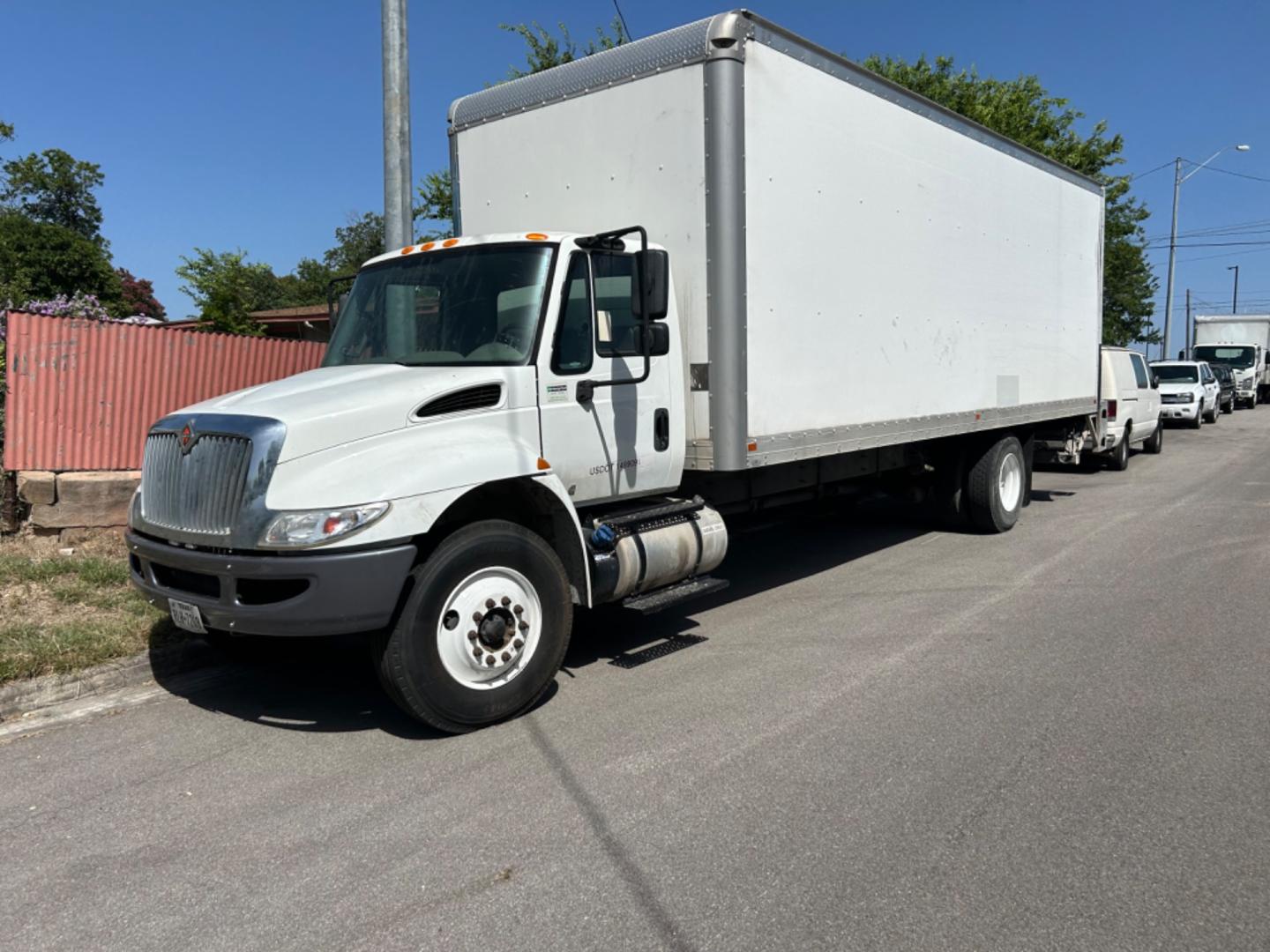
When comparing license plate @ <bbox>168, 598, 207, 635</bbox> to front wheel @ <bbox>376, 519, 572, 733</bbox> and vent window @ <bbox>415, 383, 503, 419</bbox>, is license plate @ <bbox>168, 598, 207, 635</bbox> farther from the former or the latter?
vent window @ <bbox>415, 383, 503, 419</bbox>

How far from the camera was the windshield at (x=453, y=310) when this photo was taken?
5.16m

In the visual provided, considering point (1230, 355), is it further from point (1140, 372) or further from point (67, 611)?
point (67, 611)

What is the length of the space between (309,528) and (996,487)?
7.62 metres

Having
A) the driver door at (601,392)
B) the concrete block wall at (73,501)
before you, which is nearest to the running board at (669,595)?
the driver door at (601,392)

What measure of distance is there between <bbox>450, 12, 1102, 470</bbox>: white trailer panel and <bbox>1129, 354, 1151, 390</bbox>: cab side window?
9.54 metres

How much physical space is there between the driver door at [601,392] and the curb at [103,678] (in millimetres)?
2596

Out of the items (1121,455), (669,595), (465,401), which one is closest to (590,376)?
(465,401)

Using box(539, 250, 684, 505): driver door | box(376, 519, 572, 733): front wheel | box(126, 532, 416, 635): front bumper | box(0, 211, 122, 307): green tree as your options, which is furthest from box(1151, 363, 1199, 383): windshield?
box(0, 211, 122, 307): green tree

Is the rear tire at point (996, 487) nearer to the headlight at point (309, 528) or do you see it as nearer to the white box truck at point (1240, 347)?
the headlight at point (309, 528)

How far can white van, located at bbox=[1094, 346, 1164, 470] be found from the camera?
15.2 m

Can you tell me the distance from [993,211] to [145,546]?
25.2 ft

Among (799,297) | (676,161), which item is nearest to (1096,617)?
(799,297)

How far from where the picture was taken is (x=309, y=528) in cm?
419

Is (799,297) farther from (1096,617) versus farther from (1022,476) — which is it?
(1022,476)
